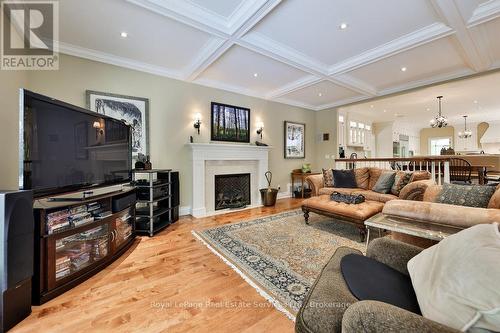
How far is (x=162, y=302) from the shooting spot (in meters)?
1.60

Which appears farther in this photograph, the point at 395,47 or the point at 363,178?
the point at 363,178

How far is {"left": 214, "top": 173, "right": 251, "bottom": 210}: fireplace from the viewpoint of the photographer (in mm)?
4336

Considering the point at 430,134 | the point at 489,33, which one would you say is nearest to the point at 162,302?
the point at 489,33

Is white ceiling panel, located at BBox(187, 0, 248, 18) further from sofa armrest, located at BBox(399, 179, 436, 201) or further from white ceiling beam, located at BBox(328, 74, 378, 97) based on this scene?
sofa armrest, located at BBox(399, 179, 436, 201)

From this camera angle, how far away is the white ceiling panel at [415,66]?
9.91 ft

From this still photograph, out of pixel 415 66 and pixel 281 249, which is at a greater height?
pixel 415 66

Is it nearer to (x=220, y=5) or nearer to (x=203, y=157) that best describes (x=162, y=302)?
(x=203, y=157)

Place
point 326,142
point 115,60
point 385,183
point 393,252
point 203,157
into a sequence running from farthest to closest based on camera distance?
point 326,142
point 203,157
point 385,183
point 115,60
point 393,252

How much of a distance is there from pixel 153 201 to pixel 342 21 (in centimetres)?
326

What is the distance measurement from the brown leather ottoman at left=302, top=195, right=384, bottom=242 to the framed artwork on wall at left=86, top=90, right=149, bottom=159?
280 centimetres

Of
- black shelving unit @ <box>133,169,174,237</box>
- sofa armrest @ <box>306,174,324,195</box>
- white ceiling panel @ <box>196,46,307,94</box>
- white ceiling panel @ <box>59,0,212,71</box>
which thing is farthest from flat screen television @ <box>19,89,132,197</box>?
sofa armrest @ <box>306,174,324,195</box>

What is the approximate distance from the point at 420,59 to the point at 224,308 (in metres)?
4.27

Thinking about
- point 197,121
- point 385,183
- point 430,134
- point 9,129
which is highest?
point 430,134

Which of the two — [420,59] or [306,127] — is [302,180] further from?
[420,59]
